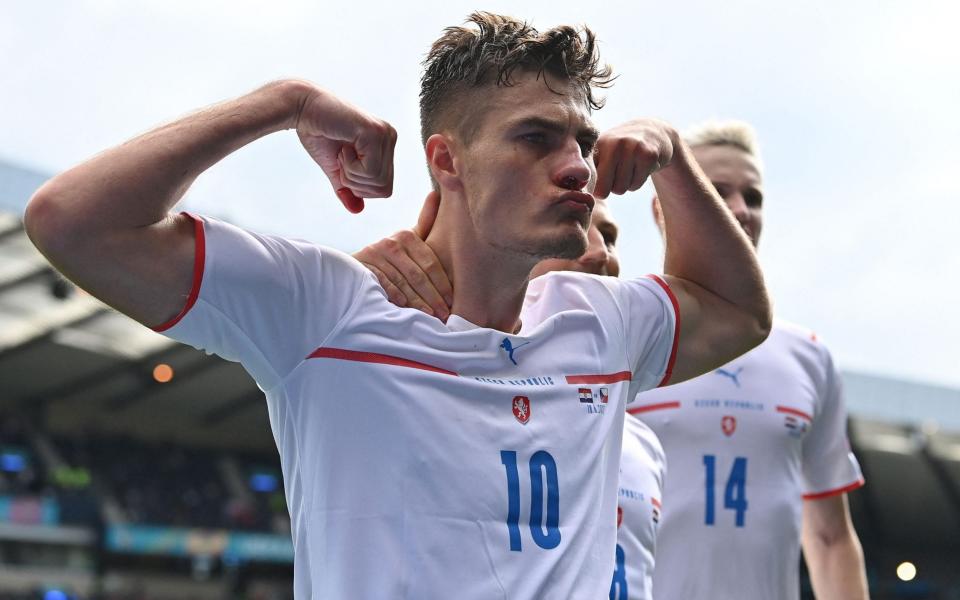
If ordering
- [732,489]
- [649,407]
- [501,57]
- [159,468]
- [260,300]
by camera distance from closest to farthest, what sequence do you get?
[260,300] < [501,57] < [732,489] < [649,407] < [159,468]

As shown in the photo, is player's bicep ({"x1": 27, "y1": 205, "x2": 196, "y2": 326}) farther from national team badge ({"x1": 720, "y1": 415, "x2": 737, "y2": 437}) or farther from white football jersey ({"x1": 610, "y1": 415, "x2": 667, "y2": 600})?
national team badge ({"x1": 720, "y1": 415, "x2": 737, "y2": 437})

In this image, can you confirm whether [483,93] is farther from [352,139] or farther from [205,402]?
[205,402]

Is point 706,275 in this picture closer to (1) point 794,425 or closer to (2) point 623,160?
(2) point 623,160

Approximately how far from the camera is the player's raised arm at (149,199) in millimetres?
1849

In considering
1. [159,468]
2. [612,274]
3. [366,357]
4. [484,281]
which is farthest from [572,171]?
[159,468]

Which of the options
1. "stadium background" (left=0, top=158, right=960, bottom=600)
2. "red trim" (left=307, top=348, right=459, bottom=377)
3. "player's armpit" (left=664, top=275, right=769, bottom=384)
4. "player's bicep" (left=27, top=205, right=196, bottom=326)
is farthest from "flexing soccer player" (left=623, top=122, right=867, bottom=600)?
"stadium background" (left=0, top=158, right=960, bottom=600)

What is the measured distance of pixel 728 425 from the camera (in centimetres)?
361

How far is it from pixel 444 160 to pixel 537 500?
30.1 inches

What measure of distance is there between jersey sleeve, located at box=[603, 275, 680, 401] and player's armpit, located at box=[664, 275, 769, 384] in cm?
3

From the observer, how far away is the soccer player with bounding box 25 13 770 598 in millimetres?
1936

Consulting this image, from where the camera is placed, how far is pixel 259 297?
2.00 m

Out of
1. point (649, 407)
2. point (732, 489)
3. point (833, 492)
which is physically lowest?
point (833, 492)

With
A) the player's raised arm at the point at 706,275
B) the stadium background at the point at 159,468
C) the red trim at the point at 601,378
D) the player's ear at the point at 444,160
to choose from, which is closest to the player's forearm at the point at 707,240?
the player's raised arm at the point at 706,275

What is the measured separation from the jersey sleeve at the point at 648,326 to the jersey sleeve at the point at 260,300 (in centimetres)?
68
